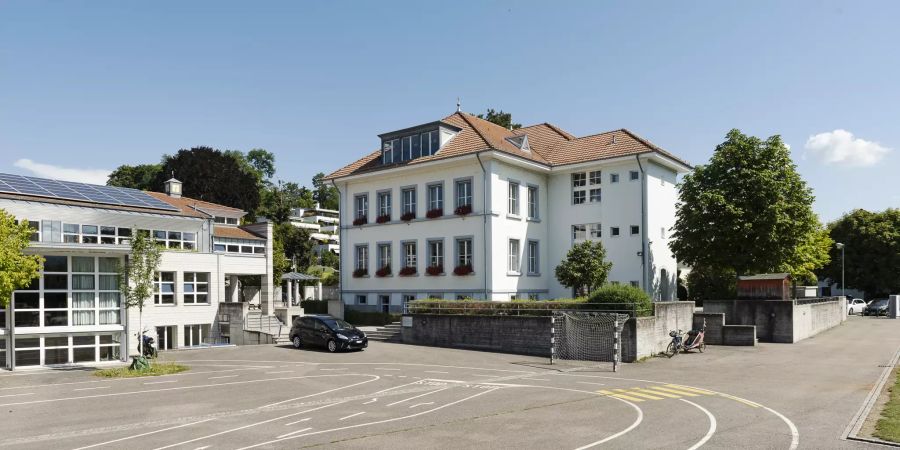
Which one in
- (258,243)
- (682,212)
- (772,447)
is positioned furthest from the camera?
(258,243)

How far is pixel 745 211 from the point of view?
122ft

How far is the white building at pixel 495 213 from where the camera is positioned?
3853 centimetres

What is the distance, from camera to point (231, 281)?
4525 cm

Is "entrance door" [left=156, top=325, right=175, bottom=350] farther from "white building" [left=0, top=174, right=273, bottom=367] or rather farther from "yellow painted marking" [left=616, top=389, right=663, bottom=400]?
"yellow painted marking" [left=616, top=389, right=663, bottom=400]

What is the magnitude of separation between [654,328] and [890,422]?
14354 millimetres

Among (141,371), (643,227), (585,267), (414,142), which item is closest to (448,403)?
(141,371)

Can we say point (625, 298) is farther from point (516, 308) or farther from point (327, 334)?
point (327, 334)

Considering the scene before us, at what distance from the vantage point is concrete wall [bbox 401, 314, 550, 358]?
2950cm

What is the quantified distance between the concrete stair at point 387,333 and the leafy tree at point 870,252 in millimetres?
54996

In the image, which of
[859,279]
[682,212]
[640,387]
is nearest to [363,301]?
[682,212]

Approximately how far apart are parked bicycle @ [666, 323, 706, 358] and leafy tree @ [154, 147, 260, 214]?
58136mm

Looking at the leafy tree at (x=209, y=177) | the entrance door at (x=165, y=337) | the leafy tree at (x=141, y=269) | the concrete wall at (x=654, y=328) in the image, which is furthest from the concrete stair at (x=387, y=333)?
the leafy tree at (x=209, y=177)

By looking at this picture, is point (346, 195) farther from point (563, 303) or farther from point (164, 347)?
point (563, 303)

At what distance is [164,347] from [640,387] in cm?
2486
